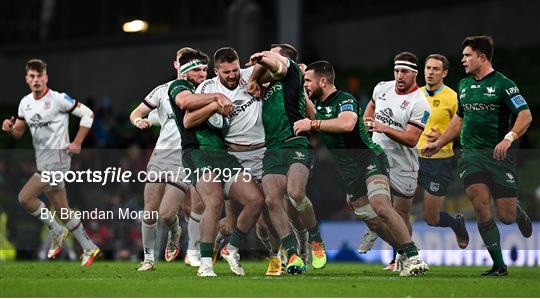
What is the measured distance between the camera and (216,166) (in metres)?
14.8

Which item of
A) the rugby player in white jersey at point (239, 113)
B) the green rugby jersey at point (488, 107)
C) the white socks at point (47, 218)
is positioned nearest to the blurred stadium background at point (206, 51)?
the white socks at point (47, 218)

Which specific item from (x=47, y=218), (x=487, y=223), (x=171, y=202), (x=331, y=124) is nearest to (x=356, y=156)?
(x=331, y=124)

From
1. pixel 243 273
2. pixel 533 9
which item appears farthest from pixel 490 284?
pixel 533 9

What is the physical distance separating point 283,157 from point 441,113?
9.58 feet

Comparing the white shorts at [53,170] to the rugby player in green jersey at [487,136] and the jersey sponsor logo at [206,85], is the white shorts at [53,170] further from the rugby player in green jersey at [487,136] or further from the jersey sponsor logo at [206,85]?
the rugby player in green jersey at [487,136]

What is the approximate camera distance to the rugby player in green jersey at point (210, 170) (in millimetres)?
14570

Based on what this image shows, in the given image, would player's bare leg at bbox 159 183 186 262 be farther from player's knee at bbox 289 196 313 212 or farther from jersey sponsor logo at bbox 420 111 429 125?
jersey sponsor logo at bbox 420 111 429 125

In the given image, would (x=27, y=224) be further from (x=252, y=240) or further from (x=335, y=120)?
(x=335, y=120)

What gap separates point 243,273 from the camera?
1531cm

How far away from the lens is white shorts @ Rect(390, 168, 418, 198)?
648 inches

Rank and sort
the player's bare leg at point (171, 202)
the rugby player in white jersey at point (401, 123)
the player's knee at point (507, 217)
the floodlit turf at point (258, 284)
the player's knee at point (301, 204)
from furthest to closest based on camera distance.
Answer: the player's bare leg at point (171, 202) → the rugby player in white jersey at point (401, 123) → the player's knee at point (507, 217) → the player's knee at point (301, 204) → the floodlit turf at point (258, 284)

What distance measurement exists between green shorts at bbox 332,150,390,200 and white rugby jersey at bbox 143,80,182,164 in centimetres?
246

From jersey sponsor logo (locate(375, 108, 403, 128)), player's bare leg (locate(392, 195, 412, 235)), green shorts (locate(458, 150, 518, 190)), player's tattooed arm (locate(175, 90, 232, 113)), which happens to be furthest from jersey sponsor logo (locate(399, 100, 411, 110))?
player's tattooed arm (locate(175, 90, 232, 113))

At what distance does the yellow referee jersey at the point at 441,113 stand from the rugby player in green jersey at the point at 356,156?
160cm
